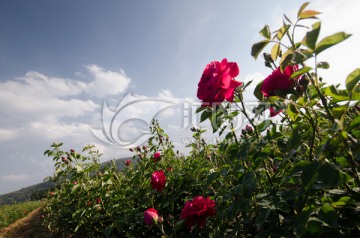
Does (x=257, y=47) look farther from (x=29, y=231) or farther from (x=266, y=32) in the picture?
(x=29, y=231)

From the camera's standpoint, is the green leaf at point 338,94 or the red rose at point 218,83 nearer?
the green leaf at point 338,94

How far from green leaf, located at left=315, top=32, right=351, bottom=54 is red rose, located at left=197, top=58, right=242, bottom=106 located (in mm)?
489

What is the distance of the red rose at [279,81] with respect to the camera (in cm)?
100

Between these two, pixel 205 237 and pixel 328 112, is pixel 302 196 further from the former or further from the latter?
pixel 205 237

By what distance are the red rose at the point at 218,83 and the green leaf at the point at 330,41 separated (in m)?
0.49

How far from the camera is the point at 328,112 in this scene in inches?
30.1

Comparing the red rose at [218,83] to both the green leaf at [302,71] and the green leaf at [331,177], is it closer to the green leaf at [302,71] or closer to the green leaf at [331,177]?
the green leaf at [302,71]

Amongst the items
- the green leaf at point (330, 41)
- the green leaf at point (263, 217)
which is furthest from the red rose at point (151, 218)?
the green leaf at point (330, 41)

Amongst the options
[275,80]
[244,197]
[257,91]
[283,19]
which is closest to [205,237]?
[244,197]

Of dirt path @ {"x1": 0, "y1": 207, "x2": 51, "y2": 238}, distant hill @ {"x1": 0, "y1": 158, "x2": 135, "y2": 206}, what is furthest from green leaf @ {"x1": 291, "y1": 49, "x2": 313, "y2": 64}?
dirt path @ {"x1": 0, "y1": 207, "x2": 51, "y2": 238}

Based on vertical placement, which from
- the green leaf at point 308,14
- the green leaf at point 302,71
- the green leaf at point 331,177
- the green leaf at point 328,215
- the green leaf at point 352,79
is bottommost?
the green leaf at point 328,215

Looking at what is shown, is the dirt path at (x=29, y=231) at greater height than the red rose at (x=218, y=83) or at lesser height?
lesser

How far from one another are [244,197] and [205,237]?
709 mm

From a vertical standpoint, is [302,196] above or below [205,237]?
above
